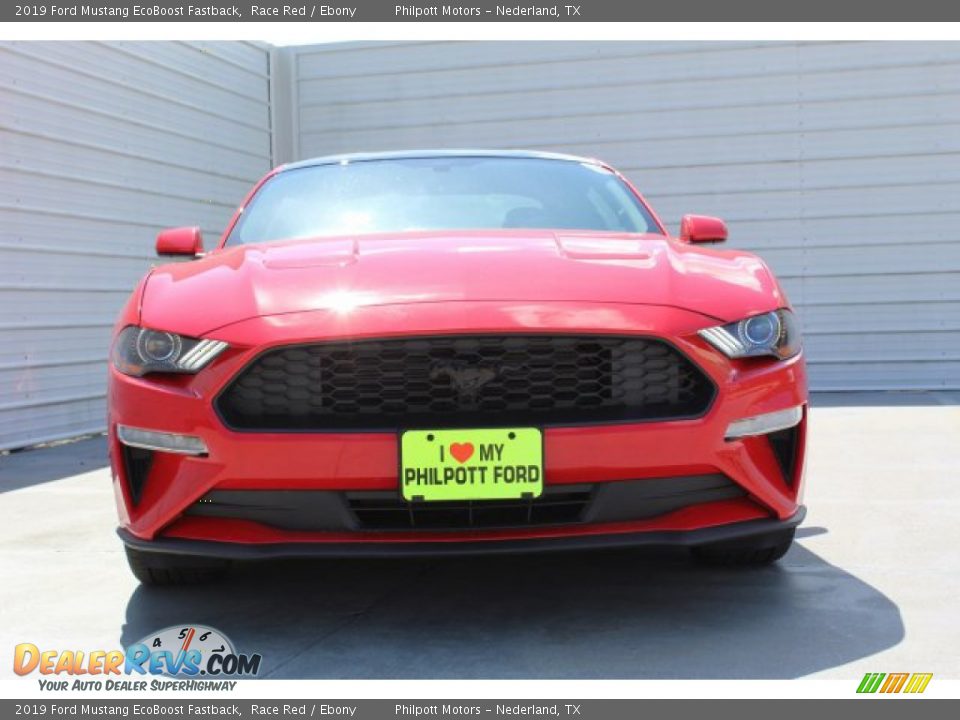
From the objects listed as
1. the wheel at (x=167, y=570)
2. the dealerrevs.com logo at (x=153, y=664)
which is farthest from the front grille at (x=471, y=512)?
the wheel at (x=167, y=570)

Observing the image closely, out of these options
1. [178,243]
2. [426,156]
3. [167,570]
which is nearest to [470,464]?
[167,570]

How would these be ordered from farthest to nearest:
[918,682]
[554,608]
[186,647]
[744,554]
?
[744,554]
[554,608]
[186,647]
[918,682]

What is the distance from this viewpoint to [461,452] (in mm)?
2434

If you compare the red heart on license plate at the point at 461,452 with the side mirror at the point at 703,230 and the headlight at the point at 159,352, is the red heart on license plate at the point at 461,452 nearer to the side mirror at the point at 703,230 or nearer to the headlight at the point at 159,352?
the headlight at the point at 159,352

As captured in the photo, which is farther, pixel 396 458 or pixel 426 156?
pixel 426 156

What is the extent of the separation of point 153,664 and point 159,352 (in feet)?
2.37

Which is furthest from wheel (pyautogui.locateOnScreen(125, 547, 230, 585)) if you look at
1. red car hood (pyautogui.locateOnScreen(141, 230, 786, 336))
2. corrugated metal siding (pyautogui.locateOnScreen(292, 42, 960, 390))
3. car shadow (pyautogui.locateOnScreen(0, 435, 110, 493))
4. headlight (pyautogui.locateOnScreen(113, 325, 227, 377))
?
corrugated metal siding (pyautogui.locateOnScreen(292, 42, 960, 390))

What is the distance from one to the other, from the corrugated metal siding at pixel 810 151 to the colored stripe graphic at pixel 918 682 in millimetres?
7571

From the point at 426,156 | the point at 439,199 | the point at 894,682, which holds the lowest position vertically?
the point at 894,682

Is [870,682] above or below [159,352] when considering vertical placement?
below

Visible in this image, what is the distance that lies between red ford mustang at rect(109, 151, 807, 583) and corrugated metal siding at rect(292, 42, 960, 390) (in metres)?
7.15

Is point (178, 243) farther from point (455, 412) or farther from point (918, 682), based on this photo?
point (918, 682)

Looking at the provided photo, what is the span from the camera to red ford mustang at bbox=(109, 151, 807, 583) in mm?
2455

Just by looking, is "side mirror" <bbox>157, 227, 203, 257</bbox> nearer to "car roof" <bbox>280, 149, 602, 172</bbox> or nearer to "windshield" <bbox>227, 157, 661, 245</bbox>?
"windshield" <bbox>227, 157, 661, 245</bbox>
